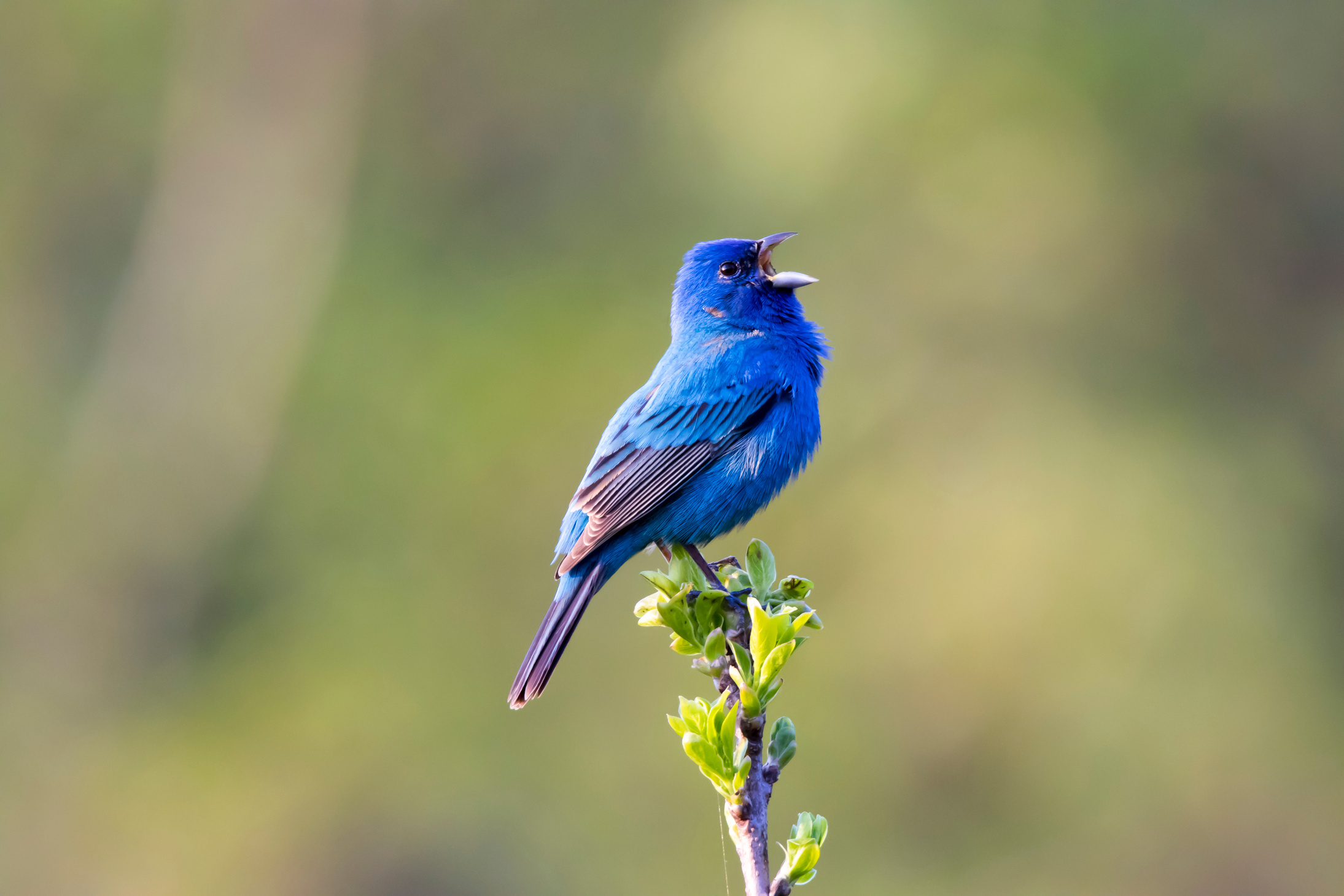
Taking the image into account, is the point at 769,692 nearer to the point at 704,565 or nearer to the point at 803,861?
the point at 803,861

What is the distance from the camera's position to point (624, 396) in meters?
11.2

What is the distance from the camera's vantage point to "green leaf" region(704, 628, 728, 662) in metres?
2.58

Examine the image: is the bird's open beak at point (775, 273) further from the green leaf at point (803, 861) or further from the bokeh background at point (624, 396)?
the bokeh background at point (624, 396)

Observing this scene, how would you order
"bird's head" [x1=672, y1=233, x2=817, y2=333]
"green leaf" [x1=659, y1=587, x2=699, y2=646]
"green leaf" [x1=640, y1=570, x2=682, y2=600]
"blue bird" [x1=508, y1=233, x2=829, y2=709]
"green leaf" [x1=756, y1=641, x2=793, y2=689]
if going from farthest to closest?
1. "bird's head" [x1=672, y1=233, x2=817, y2=333]
2. "blue bird" [x1=508, y1=233, x2=829, y2=709]
3. "green leaf" [x1=640, y1=570, x2=682, y2=600]
4. "green leaf" [x1=659, y1=587, x2=699, y2=646]
5. "green leaf" [x1=756, y1=641, x2=793, y2=689]

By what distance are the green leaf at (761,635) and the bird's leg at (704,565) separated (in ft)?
2.53

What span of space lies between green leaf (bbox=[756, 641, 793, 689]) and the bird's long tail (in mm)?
1142

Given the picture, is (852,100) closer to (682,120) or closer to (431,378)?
(682,120)

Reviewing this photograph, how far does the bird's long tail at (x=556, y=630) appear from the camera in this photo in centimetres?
359

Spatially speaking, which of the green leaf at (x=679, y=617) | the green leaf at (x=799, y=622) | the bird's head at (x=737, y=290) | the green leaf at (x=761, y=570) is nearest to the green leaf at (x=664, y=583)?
the green leaf at (x=679, y=617)

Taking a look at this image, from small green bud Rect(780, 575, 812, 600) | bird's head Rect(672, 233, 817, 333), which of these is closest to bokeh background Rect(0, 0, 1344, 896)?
bird's head Rect(672, 233, 817, 333)

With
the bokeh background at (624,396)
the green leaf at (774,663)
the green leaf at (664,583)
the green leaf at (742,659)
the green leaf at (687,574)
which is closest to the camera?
the green leaf at (774,663)

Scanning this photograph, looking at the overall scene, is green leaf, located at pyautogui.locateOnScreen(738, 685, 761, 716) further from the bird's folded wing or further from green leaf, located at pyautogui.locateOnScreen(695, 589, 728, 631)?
the bird's folded wing

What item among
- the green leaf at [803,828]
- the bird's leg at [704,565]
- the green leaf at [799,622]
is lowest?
the green leaf at [803,828]

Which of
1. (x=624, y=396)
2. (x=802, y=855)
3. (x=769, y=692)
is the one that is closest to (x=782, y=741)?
(x=769, y=692)
